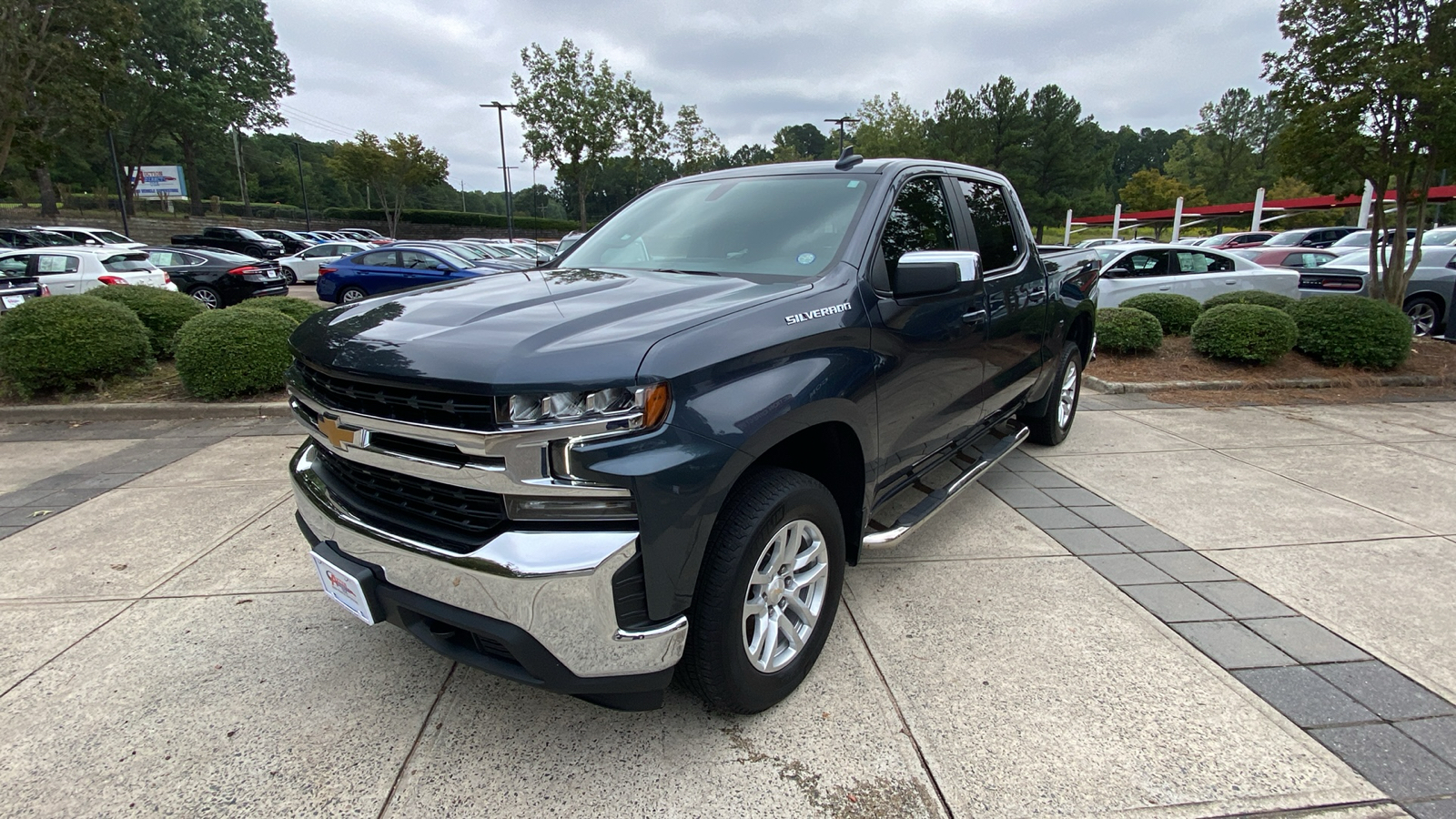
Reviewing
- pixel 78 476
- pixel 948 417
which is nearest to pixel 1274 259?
pixel 948 417

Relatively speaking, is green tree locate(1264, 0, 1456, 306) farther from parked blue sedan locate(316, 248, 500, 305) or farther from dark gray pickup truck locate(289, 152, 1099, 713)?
parked blue sedan locate(316, 248, 500, 305)

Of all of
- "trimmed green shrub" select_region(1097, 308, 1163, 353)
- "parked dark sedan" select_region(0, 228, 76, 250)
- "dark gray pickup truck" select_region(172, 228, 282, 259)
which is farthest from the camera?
"dark gray pickup truck" select_region(172, 228, 282, 259)

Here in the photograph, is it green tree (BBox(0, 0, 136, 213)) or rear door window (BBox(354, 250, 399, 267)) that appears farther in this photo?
rear door window (BBox(354, 250, 399, 267))

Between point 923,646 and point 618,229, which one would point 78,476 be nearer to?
point 618,229

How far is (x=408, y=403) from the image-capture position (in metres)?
1.96

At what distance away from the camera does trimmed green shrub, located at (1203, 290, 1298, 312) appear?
855 centimetres

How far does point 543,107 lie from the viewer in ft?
118

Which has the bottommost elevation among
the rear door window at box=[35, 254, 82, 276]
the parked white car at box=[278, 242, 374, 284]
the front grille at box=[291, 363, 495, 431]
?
the front grille at box=[291, 363, 495, 431]

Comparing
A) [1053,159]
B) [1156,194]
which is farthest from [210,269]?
[1156,194]

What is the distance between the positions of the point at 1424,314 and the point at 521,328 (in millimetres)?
13982

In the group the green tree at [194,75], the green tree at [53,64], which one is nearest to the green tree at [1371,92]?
the green tree at [53,64]

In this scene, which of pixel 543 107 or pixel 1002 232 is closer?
pixel 1002 232

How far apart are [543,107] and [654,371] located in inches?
1517

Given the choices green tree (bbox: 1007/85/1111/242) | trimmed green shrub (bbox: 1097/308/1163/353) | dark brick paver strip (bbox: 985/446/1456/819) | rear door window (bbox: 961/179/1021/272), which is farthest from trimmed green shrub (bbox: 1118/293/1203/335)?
green tree (bbox: 1007/85/1111/242)
